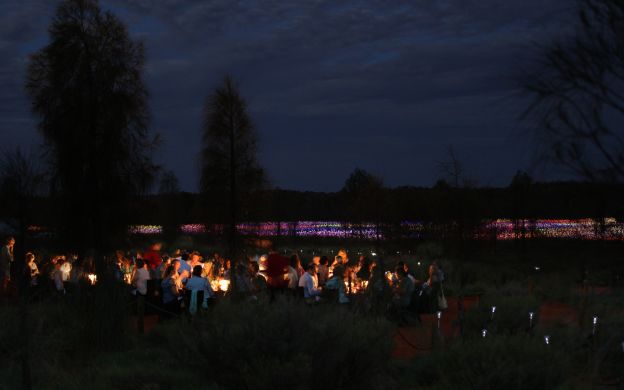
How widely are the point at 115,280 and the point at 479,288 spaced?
11.8 meters

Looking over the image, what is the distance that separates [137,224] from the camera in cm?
2514

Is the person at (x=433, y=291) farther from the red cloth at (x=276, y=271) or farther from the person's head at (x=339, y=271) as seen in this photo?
the red cloth at (x=276, y=271)

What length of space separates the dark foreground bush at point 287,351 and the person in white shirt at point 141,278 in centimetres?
702

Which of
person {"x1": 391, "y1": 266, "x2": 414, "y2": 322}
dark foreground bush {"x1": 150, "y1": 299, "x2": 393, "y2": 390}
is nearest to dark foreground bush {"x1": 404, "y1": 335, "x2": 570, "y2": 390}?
dark foreground bush {"x1": 150, "y1": 299, "x2": 393, "y2": 390}

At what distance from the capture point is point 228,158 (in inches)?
989

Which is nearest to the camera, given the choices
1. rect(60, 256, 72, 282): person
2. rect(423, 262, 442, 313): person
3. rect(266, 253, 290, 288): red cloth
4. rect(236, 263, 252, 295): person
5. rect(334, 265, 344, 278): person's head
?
rect(266, 253, 290, 288): red cloth

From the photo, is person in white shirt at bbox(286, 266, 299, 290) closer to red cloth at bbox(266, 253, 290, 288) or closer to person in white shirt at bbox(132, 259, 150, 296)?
red cloth at bbox(266, 253, 290, 288)

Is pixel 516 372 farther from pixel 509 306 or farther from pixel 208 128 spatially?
pixel 208 128

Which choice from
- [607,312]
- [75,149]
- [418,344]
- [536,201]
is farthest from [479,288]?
[536,201]

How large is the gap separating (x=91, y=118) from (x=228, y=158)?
14.3 feet

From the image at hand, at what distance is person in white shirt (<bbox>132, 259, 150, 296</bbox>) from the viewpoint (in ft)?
50.8

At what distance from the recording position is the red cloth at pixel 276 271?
14.9m

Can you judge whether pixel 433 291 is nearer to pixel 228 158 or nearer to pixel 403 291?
pixel 403 291

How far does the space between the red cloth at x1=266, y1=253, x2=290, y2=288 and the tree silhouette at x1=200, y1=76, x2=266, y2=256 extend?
10.0 meters
